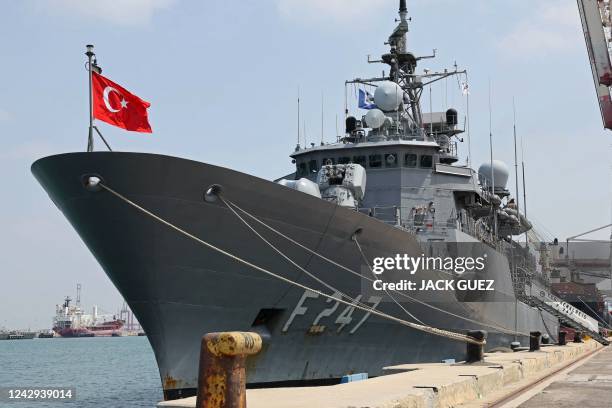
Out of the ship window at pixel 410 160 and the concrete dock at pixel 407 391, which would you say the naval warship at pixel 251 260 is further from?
the concrete dock at pixel 407 391

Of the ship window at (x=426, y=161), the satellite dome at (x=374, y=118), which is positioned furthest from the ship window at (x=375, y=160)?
the ship window at (x=426, y=161)

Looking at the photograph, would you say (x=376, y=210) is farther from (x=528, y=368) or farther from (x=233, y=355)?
(x=233, y=355)

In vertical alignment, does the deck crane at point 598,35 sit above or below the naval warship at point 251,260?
above

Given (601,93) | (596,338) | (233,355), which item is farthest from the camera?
(596,338)

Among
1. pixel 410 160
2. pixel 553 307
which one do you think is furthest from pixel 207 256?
pixel 553 307

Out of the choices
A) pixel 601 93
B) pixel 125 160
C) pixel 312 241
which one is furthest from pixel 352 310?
pixel 601 93

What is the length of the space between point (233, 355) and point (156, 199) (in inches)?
329

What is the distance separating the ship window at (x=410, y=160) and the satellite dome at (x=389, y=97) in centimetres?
245

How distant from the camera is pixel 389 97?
23250mm

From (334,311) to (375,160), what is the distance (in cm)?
776

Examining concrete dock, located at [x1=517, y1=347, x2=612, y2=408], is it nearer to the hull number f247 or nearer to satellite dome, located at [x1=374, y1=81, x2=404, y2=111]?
the hull number f247

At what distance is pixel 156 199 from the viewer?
11977mm

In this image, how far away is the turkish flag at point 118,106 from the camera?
37.8ft

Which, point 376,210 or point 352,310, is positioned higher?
point 376,210
